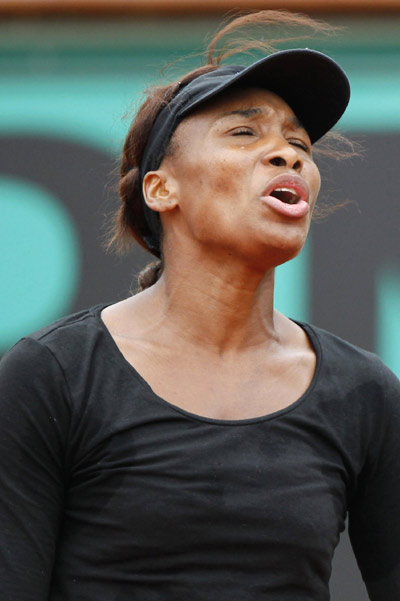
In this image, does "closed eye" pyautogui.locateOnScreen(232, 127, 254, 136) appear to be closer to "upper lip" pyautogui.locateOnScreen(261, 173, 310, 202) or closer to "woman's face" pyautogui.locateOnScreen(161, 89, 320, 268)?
"woman's face" pyautogui.locateOnScreen(161, 89, 320, 268)

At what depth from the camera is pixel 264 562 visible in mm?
1776

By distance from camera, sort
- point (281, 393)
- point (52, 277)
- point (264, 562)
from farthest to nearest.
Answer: point (52, 277) < point (281, 393) < point (264, 562)

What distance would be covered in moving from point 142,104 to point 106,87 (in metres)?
1.59

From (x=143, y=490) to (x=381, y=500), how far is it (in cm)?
50

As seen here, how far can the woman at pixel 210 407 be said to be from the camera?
1.77m

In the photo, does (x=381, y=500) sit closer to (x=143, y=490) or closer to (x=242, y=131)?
(x=143, y=490)

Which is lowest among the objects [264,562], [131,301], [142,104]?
[264,562]

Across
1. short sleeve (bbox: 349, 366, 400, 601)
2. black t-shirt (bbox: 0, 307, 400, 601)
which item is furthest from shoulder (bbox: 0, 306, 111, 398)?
short sleeve (bbox: 349, 366, 400, 601)

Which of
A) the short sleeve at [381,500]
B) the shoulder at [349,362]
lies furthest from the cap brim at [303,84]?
the short sleeve at [381,500]

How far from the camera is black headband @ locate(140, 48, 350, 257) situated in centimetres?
204

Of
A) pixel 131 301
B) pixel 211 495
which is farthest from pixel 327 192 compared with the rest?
pixel 211 495

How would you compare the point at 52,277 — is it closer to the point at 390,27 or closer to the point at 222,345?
the point at 390,27

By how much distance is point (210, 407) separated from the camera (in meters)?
1.90

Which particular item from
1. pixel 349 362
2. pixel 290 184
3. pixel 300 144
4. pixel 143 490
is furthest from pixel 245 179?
pixel 143 490
